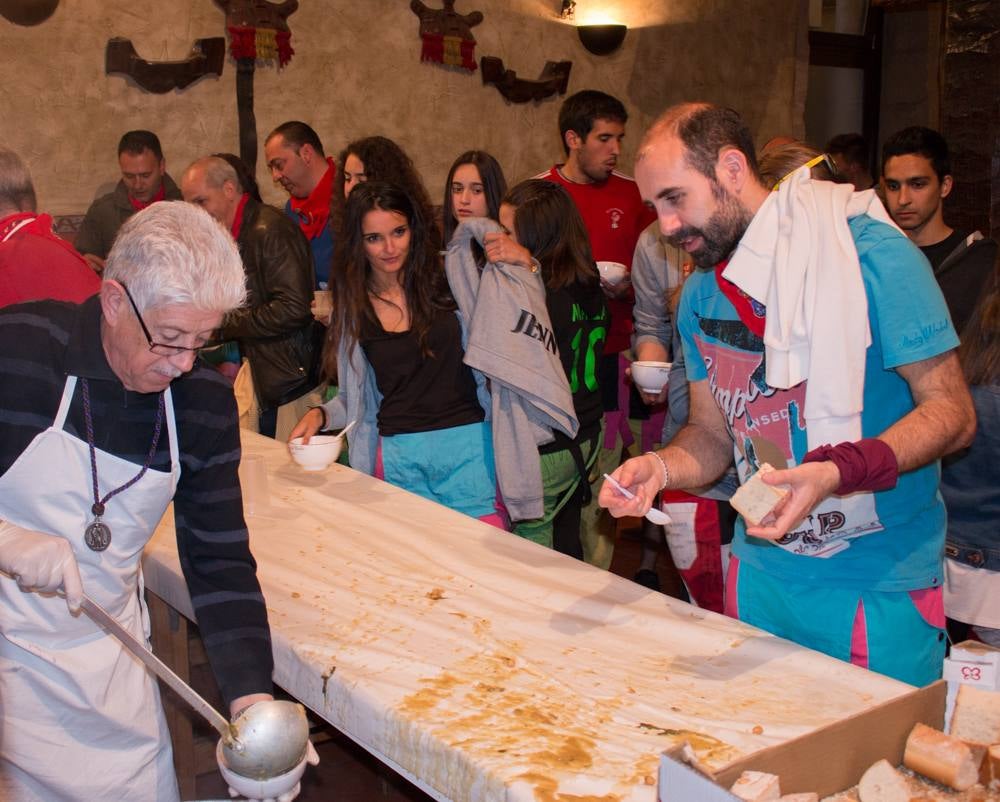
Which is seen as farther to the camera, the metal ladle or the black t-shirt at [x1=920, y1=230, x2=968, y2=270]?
the black t-shirt at [x1=920, y1=230, x2=968, y2=270]

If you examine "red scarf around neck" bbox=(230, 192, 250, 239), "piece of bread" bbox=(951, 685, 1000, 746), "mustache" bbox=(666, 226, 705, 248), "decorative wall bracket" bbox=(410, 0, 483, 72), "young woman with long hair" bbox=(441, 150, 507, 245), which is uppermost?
"decorative wall bracket" bbox=(410, 0, 483, 72)

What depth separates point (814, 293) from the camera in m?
1.72

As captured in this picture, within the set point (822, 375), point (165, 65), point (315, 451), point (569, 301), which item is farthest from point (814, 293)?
point (165, 65)

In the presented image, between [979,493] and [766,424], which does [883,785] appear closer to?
[766,424]

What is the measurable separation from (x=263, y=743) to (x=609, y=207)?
3385mm

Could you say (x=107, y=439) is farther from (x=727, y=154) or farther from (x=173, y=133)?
(x=173, y=133)

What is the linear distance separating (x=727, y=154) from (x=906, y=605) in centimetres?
81

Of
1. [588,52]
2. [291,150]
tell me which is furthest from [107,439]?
[588,52]

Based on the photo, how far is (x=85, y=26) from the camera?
5398 millimetres

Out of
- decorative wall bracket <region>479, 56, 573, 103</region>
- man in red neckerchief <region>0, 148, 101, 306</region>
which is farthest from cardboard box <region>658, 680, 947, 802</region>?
decorative wall bracket <region>479, 56, 573, 103</region>

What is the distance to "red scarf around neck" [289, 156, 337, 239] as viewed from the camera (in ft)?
14.6

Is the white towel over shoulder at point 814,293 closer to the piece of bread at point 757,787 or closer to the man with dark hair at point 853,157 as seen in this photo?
the piece of bread at point 757,787

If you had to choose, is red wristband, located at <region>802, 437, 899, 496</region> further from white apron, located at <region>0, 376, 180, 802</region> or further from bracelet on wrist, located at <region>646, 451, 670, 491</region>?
white apron, located at <region>0, 376, 180, 802</region>

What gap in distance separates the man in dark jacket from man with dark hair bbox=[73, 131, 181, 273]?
1236 millimetres
